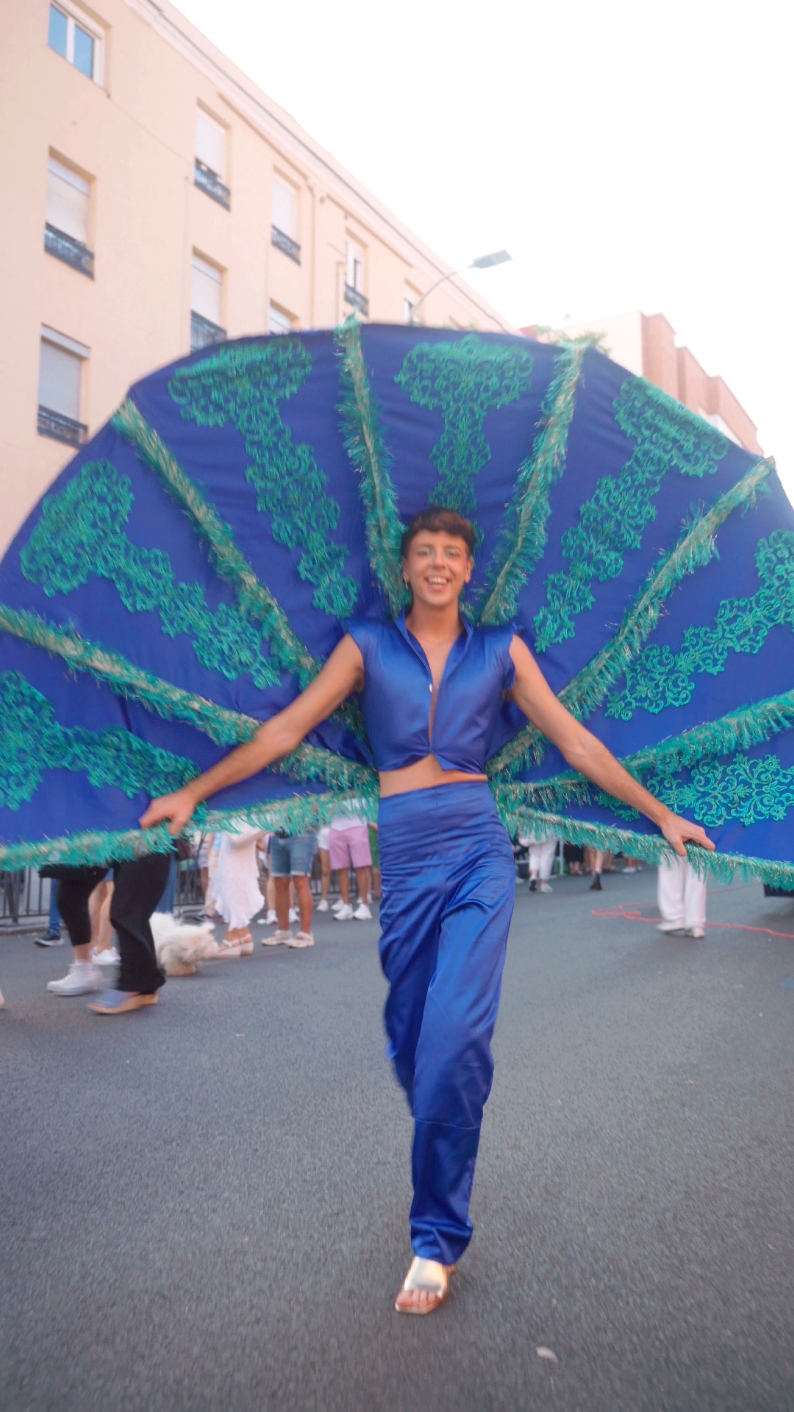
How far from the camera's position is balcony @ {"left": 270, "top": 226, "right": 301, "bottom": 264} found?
25250 mm

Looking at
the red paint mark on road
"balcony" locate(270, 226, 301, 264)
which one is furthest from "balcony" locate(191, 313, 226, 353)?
the red paint mark on road

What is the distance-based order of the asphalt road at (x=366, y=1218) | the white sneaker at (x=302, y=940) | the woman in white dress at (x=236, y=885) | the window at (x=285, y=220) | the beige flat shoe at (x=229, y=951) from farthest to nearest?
the window at (x=285, y=220) → the white sneaker at (x=302, y=940) → the beige flat shoe at (x=229, y=951) → the woman in white dress at (x=236, y=885) → the asphalt road at (x=366, y=1218)

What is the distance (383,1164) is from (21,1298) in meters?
1.41

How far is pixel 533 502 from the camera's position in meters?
3.59

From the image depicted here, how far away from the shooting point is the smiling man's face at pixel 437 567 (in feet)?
11.1

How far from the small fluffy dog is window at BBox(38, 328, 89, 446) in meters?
13.2

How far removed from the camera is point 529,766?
3.71m

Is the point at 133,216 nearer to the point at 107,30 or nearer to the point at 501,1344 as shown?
the point at 107,30

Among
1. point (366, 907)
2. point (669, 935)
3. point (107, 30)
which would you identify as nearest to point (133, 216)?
point (107, 30)

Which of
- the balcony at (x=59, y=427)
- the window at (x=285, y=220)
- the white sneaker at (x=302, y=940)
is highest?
the window at (x=285, y=220)

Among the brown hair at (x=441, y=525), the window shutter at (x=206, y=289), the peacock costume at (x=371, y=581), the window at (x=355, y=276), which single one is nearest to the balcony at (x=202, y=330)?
the window shutter at (x=206, y=289)

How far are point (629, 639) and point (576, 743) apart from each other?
51cm

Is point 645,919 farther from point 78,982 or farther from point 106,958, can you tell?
point 78,982

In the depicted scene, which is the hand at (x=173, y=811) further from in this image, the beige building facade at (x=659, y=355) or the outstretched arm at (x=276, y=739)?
the beige building facade at (x=659, y=355)
